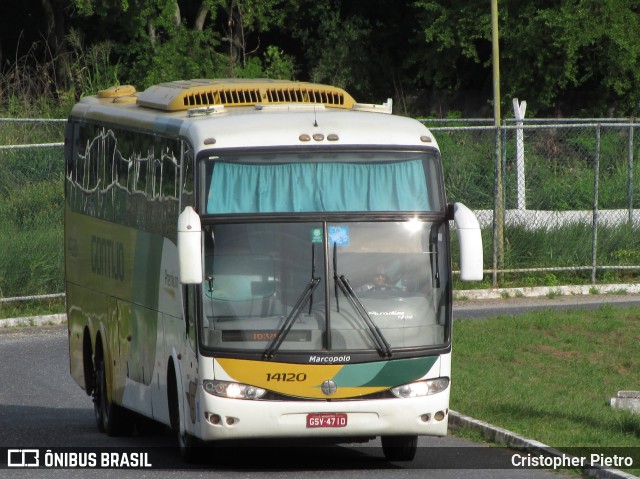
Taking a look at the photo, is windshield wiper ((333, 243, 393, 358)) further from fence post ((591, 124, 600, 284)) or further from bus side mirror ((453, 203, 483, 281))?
fence post ((591, 124, 600, 284))

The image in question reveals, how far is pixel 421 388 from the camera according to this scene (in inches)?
448

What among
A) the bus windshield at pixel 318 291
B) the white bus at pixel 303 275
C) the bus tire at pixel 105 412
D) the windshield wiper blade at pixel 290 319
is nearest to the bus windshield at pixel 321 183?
the white bus at pixel 303 275

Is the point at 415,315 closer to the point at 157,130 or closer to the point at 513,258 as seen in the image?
the point at 157,130

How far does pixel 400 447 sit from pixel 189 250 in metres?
2.41

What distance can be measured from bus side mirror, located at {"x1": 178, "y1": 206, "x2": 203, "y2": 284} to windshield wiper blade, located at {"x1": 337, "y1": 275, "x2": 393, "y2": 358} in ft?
3.51

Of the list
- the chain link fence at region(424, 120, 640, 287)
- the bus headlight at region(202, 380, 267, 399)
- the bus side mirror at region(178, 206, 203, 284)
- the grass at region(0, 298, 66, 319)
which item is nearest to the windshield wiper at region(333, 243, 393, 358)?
the bus headlight at region(202, 380, 267, 399)

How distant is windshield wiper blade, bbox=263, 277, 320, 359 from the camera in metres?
11.2

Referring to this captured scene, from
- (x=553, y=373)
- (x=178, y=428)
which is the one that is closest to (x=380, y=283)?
(x=178, y=428)

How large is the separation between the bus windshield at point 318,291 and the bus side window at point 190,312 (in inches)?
4.6

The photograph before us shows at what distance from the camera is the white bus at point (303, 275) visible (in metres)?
11.1

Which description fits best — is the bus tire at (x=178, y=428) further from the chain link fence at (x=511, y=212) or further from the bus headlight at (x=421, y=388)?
the chain link fence at (x=511, y=212)

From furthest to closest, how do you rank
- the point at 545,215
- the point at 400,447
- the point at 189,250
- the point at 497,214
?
the point at 545,215 < the point at 497,214 < the point at 400,447 < the point at 189,250

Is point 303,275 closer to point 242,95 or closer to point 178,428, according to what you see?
point 178,428

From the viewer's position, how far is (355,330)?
11344 millimetres
